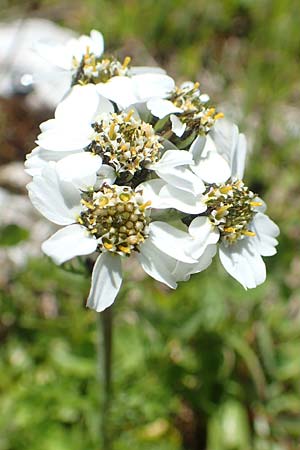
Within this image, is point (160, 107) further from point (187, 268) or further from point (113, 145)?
point (187, 268)

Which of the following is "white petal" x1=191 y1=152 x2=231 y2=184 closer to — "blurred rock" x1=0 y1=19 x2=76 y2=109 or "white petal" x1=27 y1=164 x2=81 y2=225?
"white petal" x1=27 y1=164 x2=81 y2=225

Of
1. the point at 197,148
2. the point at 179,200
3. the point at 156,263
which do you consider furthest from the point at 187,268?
the point at 197,148

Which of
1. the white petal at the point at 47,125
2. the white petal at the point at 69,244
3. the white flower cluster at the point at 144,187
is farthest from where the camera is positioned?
the white petal at the point at 47,125

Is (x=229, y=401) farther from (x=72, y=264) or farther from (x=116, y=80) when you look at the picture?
(x=116, y=80)

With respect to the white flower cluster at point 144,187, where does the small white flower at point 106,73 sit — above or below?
above

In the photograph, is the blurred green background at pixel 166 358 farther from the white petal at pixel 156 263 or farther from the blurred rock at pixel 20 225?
the white petal at pixel 156 263

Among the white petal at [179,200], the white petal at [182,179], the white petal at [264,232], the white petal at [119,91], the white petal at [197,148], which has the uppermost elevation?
the white petal at [119,91]

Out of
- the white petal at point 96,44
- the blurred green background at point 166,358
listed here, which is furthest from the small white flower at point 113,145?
the blurred green background at point 166,358

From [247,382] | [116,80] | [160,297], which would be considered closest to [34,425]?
[160,297]

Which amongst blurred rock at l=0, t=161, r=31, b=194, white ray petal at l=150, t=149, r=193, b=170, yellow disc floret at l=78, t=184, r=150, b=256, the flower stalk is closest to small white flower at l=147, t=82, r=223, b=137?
white ray petal at l=150, t=149, r=193, b=170
